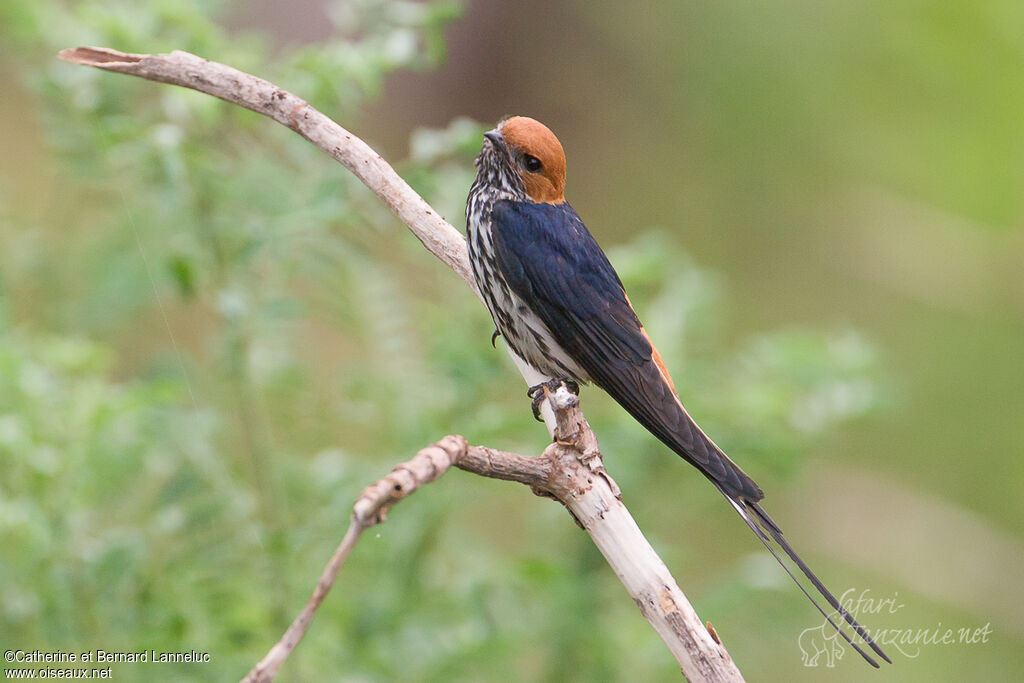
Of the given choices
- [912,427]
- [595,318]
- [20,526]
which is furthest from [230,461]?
[912,427]

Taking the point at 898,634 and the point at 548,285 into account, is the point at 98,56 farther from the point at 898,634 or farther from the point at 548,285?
the point at 898,634

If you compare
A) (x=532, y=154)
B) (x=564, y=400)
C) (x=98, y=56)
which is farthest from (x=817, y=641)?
(x=98, y=56)

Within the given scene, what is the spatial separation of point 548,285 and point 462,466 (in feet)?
3.23

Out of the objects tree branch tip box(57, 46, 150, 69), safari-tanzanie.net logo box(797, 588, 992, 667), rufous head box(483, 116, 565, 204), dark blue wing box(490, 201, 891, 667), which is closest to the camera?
tree branch tip box(57, 46, 150, 69)

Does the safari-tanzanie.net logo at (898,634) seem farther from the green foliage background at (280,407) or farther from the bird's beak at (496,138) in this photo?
the bird's beak at (496,138)

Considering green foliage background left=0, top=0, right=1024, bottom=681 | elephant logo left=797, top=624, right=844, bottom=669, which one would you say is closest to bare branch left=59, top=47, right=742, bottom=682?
green foliage background left=0, top=0, right=1024, bottom=681

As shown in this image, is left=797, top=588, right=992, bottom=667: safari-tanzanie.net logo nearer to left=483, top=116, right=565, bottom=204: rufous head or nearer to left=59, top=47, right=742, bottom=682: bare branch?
left=483, top=116, right=565, bottom=204: rufous head

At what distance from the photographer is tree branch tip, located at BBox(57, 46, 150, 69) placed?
1821 millimetres

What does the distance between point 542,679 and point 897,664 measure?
2596 millimetres

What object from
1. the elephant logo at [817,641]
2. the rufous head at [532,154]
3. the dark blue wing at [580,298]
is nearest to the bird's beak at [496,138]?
the rufous head at [532,154]

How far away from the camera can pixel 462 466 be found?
1.36m

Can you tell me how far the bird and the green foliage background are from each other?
0.48 feet

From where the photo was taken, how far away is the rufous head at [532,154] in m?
2.34

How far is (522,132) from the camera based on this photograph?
7.68ft
